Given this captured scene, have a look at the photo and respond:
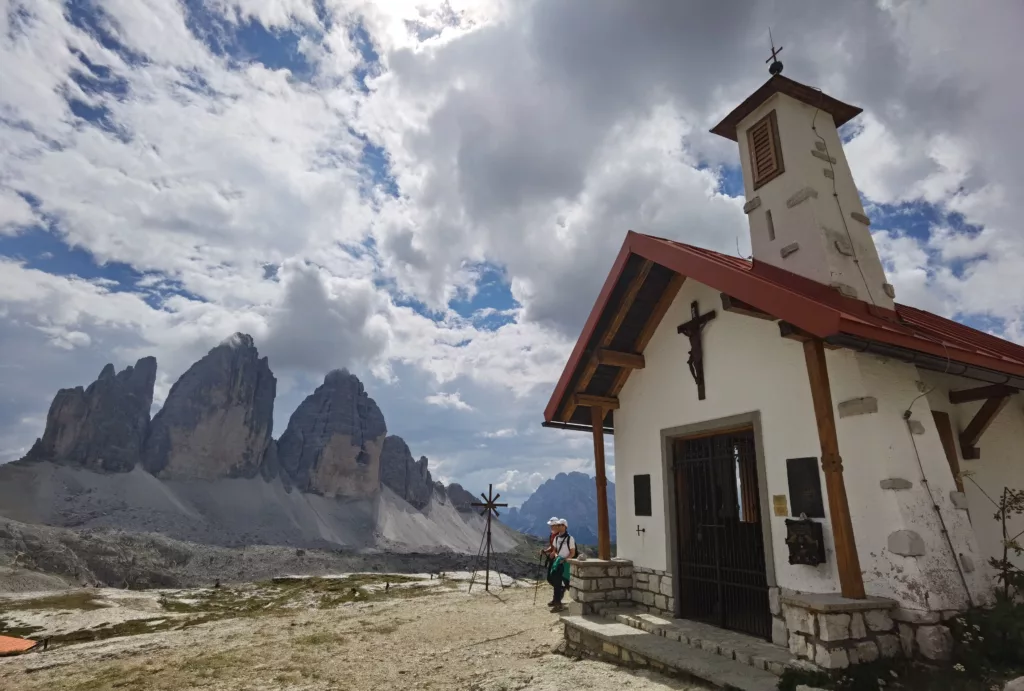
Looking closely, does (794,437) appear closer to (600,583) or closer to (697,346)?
(697,346)

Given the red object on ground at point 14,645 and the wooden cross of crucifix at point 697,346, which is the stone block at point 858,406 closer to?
the wooden cross of crucifix at point 697,346

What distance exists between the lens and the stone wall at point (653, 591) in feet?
27.5

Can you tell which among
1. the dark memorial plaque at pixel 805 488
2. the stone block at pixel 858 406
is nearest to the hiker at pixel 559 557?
the dark memorial plaque at pixel 805 488

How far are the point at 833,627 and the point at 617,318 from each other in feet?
17.8

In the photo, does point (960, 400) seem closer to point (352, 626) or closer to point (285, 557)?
point (352, 626)

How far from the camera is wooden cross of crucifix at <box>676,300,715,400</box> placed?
8.37m

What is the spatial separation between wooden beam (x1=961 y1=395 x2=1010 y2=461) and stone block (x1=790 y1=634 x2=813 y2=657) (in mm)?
3891

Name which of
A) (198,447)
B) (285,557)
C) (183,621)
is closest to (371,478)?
(198,447)

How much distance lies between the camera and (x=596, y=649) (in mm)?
7699

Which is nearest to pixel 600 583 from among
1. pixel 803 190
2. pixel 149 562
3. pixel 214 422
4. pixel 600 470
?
pixel 600 470

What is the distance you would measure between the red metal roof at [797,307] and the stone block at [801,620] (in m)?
2.66

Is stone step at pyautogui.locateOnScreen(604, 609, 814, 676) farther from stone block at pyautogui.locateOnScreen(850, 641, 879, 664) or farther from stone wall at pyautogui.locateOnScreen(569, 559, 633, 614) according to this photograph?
stone block at pyautogui.locateOnScreen(850, 641, 879, 664)

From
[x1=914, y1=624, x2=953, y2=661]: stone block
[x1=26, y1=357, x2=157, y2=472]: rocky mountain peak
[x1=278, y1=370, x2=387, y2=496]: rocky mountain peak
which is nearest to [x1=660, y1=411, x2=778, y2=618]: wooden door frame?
[x1=914, y1=624, x2=953, y2=661]: stone block

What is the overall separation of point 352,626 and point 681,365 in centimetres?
878
